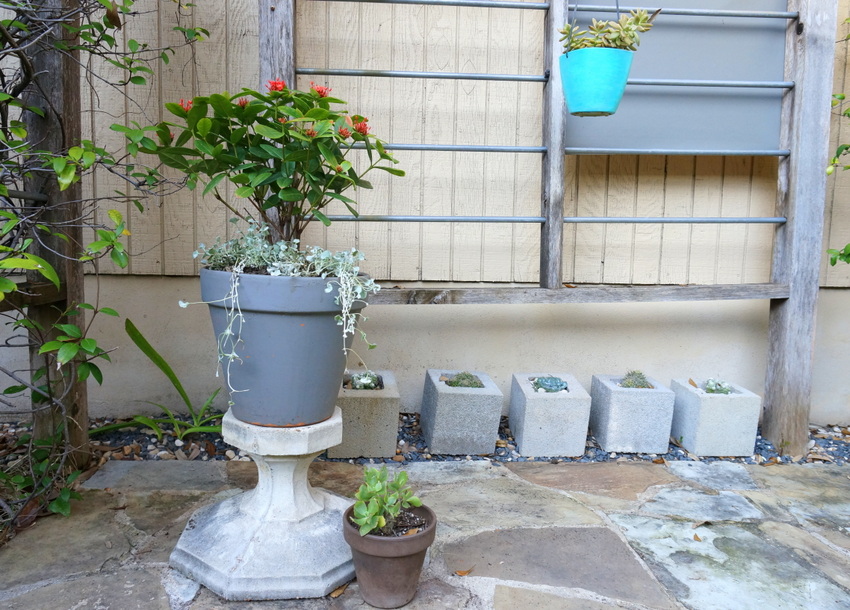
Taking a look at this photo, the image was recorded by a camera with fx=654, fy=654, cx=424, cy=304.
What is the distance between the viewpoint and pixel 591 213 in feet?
9.94

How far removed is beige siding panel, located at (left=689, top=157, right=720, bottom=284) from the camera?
10.0ft

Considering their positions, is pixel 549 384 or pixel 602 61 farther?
pixel 549 384

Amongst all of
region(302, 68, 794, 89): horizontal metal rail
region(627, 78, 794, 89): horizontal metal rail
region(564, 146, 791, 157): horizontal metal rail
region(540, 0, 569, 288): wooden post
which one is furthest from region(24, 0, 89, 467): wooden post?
region(627, 78, 794, 89): horizontal metal rail

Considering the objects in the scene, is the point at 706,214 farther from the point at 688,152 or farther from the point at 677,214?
the point at 688,152

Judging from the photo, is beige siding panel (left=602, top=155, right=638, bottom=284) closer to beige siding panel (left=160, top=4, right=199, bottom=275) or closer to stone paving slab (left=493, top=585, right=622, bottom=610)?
stone paving slab (left=493, top=585, right=622, bottom=610)

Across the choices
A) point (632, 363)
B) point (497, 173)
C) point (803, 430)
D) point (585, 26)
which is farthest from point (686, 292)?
point (585, 26)

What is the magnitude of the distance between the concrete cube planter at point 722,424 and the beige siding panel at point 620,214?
2.17ft

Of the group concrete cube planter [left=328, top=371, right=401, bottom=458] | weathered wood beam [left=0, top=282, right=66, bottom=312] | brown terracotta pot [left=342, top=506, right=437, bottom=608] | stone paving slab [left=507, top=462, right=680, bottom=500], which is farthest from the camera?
concrete cube planter [left=328, top=371, right=401, bottom=458]

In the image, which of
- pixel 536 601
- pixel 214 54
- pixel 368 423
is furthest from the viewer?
pixel 214 54

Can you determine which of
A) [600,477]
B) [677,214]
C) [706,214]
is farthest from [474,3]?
[600,477]

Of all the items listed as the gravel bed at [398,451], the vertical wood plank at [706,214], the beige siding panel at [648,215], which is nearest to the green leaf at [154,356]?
the gravel bed at [398,451]

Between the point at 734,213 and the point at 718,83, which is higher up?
the point at 718,83

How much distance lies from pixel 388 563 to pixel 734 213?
242 cm

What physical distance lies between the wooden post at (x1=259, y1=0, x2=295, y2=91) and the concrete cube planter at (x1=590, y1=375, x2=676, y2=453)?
72.0 inches
